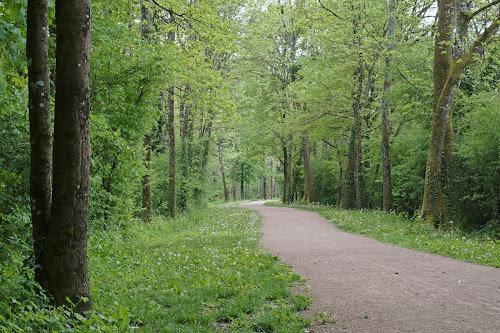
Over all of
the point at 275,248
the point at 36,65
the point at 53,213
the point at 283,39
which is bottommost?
the point at 275,248

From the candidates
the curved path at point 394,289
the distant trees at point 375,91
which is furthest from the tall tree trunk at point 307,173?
the curved path at point 394,289

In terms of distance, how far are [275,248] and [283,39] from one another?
23233 millimetres

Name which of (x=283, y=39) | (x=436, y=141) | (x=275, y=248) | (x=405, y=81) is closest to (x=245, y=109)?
(x=283, y=39)

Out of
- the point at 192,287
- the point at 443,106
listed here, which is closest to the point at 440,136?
the point at 443,106

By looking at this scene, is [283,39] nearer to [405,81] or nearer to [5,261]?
[405,81]

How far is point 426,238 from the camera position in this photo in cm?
1073

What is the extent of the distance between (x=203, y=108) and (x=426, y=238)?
1151cm

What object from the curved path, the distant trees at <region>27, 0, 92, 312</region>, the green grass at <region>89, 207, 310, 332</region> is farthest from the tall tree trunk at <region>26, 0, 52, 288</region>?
the curved path

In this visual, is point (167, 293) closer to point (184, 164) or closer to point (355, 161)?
point (184, 164)

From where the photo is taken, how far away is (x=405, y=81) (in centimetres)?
1634

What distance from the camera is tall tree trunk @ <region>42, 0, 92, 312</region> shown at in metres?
3.87

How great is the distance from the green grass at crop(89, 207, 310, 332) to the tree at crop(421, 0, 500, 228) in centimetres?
697

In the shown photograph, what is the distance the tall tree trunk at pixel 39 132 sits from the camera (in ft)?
13.1

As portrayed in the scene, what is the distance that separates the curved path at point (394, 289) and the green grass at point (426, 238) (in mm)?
490
